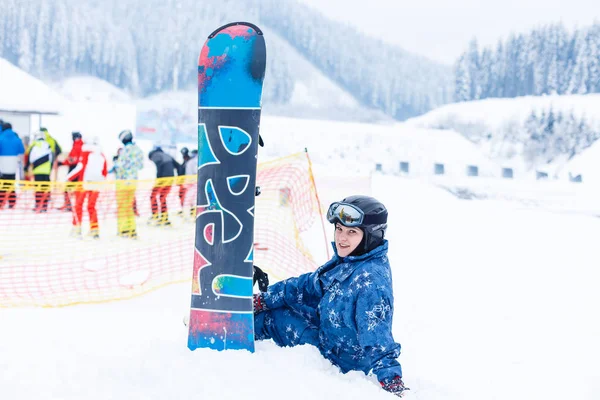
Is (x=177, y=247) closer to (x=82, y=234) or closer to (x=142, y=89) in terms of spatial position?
(x=82, y=234)

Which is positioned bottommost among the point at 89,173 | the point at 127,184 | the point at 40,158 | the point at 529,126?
the point at 127,184

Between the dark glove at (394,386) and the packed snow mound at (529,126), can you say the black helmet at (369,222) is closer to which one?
the dark glove at (394,386)

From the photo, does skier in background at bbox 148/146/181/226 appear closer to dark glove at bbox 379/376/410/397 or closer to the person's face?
the person's face

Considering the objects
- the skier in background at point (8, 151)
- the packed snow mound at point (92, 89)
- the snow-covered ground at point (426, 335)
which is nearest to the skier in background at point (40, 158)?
the skier in background at point (8, 151)

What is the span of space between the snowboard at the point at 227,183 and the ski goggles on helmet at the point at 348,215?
0.45m

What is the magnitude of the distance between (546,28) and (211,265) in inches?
3674

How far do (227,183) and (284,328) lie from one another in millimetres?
928

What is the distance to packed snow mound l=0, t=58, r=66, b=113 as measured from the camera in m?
15.9

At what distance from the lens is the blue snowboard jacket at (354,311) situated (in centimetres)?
293

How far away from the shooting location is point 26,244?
9203mm

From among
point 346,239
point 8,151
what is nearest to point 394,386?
point 346,239

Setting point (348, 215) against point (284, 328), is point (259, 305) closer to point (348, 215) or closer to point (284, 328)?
point (284, 328)

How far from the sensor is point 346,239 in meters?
3.22

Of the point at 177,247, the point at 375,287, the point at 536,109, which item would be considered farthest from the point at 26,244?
the point at 536,109
